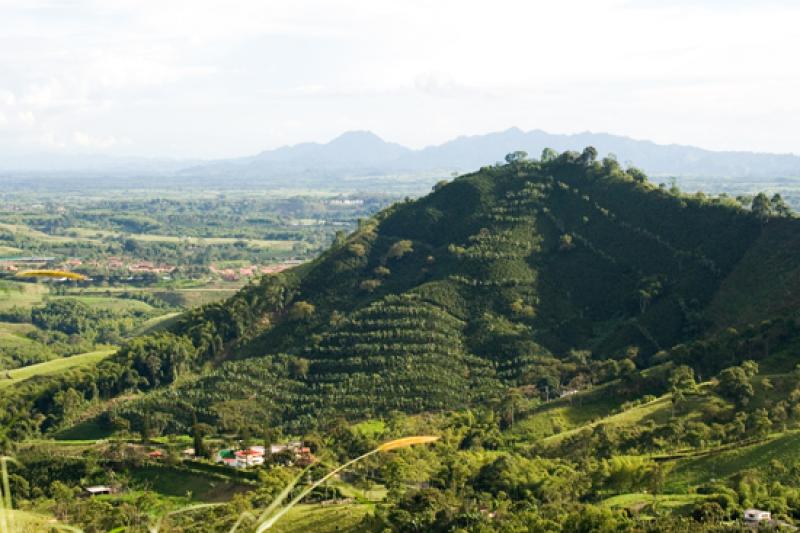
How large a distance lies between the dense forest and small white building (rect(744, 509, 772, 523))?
1.34ft

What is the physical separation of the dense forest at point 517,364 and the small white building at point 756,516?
41cm

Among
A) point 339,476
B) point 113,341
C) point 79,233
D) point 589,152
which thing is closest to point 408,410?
point 339,476

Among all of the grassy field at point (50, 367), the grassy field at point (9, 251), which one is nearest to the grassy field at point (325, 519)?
the grassy field at point (50, 367)

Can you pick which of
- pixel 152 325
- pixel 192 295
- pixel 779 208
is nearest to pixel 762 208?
pixel 779 208

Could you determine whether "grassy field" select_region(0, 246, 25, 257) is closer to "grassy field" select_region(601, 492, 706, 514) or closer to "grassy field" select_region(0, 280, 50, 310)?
"grassy field" select_region(0, 280, 50, 310)

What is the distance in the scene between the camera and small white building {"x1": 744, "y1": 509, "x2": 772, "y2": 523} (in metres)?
29.1

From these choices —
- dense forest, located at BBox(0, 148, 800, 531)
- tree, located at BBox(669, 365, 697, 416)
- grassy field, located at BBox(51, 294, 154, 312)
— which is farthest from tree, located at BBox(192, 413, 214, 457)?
grassy field, located at BBox(51, 294, 154, 312)

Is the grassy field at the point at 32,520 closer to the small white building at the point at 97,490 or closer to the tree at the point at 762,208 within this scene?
the small white building at the point at 97,490

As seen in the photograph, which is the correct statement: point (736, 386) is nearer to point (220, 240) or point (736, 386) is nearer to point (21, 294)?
point (21, 294)

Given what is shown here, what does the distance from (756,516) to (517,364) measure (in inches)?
1192

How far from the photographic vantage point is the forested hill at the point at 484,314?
2202 inches

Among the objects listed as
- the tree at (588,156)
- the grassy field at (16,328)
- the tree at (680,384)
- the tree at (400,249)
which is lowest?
the grassy field at (16,328)

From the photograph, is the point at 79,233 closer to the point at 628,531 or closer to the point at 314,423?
the point at 314,423

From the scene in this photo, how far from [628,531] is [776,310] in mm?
32635
